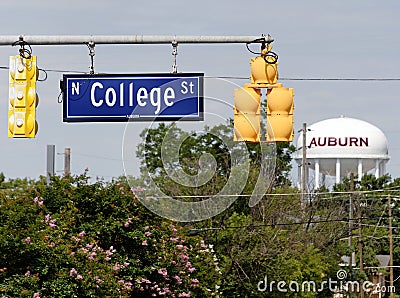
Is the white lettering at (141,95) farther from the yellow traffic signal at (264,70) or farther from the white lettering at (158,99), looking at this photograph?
the yellow traffic signal at (264,70)

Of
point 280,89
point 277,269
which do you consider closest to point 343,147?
point 277,269

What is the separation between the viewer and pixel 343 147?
63219 millimetres

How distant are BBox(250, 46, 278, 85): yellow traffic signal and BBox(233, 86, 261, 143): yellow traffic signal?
0.17 meters

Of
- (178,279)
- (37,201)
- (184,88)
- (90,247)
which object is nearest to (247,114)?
(184,88)

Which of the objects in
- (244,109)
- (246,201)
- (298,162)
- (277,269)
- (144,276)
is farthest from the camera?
(298,162)

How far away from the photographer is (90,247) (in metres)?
21.0

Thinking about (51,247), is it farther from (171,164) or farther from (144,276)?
(144,276)

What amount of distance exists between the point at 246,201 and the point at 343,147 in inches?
994

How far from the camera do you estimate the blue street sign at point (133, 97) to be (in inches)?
512

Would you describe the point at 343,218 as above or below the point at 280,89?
below

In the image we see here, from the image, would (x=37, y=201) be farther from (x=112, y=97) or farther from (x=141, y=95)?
(x=141, y=95)

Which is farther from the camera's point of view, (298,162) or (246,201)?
(298,162)

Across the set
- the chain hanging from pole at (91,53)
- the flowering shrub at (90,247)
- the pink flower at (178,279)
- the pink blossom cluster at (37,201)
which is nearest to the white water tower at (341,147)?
the flowering shrub at (90,247)

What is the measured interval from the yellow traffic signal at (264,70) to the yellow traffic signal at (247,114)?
0.56ft
